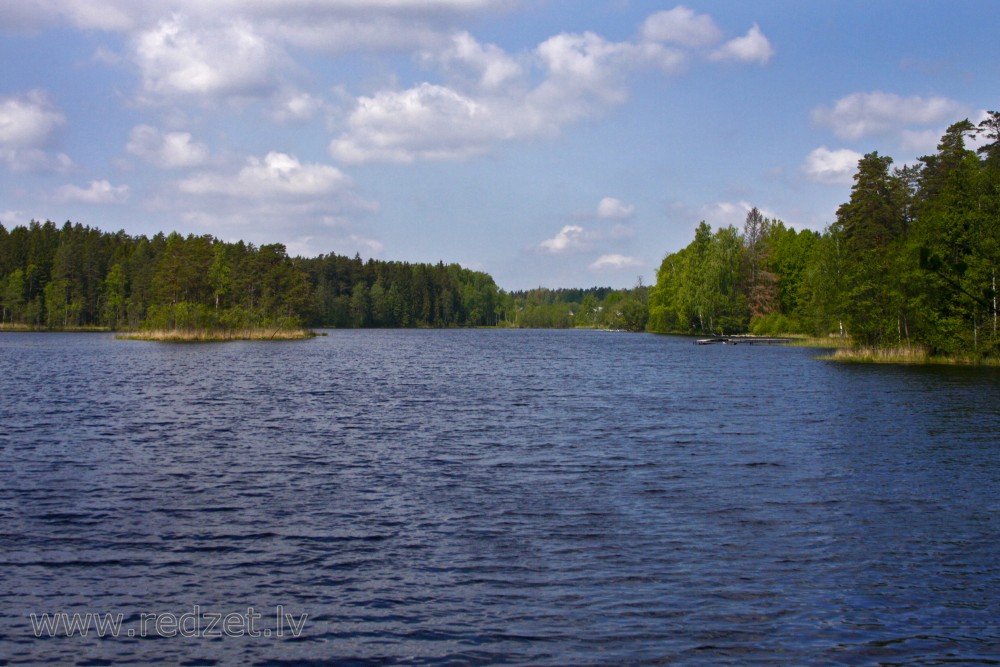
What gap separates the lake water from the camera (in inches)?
431

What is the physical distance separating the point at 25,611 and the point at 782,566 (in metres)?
12.4

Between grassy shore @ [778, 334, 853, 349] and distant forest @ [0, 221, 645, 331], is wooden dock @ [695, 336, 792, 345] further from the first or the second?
distant forest @ [0, 221, 645, 331]

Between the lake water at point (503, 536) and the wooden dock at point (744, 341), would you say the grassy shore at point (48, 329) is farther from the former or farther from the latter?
the lake water at point (503, 536)

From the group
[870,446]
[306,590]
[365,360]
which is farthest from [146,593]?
[365,360]

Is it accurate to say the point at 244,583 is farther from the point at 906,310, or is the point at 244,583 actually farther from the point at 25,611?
the point at 906,310

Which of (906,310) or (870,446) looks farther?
(906,310)

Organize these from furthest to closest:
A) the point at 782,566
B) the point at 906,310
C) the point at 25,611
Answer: the point at 906,310 < the point at 782,566 < the point at 25,611

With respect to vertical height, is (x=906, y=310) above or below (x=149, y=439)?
above

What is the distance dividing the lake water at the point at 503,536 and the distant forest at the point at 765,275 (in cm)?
531

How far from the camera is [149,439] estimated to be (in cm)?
2773

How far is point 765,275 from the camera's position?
13688 cm

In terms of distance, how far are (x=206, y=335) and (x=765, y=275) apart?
92.9 meters

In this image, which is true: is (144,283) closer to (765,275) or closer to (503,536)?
(765,275)

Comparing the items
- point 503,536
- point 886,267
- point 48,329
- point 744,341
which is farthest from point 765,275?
point 48,329
